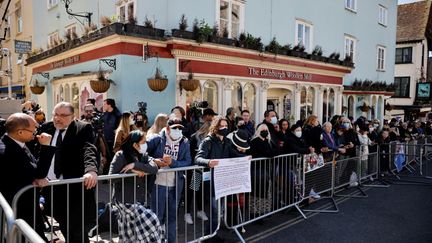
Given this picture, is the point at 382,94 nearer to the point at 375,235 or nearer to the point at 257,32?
the point at 257,32

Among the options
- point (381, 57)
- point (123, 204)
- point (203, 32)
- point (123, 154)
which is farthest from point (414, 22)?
point (123, 204)

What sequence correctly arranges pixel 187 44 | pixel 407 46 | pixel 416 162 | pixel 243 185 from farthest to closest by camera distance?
1. pixel 407 46
2. pixel 416 162
3. pixel 187 44
4. pixel 243 185

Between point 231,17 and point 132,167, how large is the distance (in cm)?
897

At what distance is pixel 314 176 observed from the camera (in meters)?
6.78

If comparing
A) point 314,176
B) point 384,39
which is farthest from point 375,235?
point 384,39

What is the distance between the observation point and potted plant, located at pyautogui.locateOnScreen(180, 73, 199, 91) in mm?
Result: 9867

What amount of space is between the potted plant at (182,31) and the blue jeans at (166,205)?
5.94 meters

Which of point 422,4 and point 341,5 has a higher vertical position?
point 422,4

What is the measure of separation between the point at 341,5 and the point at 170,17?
10853 millimetres

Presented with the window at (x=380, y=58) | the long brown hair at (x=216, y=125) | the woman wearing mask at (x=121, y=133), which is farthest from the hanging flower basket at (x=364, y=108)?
the woman wearing mask at (x=121, y=133)

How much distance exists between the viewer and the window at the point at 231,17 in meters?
11.5

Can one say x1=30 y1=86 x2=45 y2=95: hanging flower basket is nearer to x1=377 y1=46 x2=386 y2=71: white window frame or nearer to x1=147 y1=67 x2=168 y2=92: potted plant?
x1=147 y1=67 x2=168 y2=92: potted plant

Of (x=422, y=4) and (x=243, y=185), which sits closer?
(x=243, y=185)

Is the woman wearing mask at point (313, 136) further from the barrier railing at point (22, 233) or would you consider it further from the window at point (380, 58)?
the window at point (380, 58)
